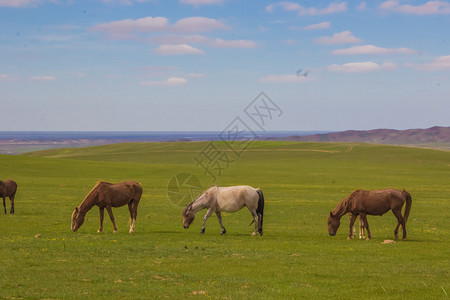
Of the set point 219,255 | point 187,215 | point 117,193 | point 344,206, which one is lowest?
point 219,255

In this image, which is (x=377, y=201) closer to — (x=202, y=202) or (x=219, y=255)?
(x=202, y=202)

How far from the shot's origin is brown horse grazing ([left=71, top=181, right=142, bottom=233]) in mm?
23578

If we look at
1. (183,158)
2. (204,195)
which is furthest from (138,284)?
(183,158)

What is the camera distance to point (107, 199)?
23891 millimetres

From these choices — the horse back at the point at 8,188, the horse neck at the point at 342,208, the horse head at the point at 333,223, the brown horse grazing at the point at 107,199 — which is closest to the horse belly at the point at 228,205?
the brown horse grazing at the point at 107,199

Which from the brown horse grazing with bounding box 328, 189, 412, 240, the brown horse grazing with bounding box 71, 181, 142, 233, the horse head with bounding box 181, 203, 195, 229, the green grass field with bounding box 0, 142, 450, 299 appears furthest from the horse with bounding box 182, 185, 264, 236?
the brown horse grazing with bounding box 328, 189, 412, 240

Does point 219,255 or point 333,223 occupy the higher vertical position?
point 333,223

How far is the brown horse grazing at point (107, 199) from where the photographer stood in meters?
23.6

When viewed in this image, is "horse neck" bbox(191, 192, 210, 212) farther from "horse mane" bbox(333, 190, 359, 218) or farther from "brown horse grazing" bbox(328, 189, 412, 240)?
"brown horse grazing" bbox(328, 189, 412, 240)

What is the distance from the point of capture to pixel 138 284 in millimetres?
13961

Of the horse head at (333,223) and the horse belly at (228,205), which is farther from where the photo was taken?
the horse belly at (228,205)

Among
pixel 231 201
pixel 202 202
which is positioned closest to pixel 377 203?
pixel 231 201

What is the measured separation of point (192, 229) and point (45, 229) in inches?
262

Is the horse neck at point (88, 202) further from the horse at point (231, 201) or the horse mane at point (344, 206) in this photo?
the horse mane at point (344, 206)
